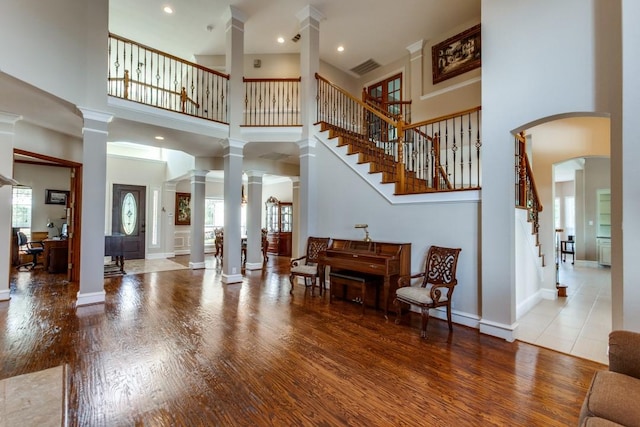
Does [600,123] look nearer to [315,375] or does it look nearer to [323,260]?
[323,260]

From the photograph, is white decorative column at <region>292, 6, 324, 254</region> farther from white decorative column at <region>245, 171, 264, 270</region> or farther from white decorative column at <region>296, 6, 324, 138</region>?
white decorative column at <region>245, 171, 264, 270</region>

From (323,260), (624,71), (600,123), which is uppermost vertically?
(600,123)

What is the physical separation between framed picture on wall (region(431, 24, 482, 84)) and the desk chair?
1065 centimetres

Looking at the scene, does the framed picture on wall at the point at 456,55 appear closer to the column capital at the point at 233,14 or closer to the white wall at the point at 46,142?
the column capital at the point at 233,14

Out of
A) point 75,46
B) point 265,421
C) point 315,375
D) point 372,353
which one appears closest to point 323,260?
point 372,353

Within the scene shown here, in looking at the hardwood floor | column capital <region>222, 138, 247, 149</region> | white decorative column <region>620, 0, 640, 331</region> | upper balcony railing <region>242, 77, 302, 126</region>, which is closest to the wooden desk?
the hardwood floor

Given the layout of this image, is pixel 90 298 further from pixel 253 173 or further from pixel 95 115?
pixel 253 173

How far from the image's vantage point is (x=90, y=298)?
13.9ft

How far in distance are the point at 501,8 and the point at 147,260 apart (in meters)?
9.95

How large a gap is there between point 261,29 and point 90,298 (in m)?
6.16

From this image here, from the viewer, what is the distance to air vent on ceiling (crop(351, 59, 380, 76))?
7.71 meters

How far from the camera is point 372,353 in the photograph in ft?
9.12

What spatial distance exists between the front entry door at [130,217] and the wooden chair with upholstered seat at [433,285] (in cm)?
852

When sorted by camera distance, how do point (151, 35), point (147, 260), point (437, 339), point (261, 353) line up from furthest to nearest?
1. point (147, 260)
2. point (151, 35)
3. point (437, 339)
4. point (261, 353)
